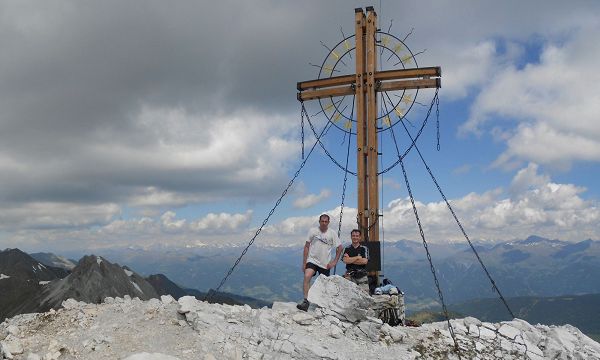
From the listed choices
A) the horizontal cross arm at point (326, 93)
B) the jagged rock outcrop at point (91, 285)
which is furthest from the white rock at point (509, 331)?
the jagged rock outcrop at point (91, 285)

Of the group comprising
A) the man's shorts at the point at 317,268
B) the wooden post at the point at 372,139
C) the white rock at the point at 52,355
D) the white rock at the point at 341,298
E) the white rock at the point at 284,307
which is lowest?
the white rock at the point at 52,355

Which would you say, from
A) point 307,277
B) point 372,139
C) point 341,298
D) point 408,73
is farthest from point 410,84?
point 341,298

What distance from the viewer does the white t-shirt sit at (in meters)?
14.2

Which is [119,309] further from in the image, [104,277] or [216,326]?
[104,277]

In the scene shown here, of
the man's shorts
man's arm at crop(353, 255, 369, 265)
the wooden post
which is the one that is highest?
the wooden post

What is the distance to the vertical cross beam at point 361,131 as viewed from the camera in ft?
56.3

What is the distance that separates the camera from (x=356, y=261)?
14.9 m

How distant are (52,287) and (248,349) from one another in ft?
331

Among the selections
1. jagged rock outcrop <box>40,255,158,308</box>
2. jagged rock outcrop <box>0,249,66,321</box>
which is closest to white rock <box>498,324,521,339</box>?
jagged rock outcrop <box>40,255,158,308</box>

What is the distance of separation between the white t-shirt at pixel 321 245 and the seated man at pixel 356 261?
88cm

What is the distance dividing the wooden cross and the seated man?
1452 mm

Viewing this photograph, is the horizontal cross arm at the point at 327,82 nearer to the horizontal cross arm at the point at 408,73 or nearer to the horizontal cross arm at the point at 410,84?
the horizontal cross arm at the point at 408,73

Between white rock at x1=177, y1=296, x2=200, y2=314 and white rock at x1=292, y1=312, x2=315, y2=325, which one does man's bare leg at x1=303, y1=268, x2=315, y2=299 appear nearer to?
white rock at x1=292, y1=312, x2=315, y2=325

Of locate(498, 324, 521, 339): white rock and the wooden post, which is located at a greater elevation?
→ the wooden post
